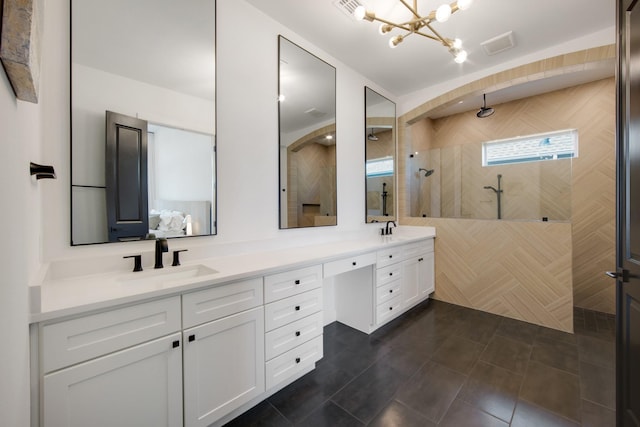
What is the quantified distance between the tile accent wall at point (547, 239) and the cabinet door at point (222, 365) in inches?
113

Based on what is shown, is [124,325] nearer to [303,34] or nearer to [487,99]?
[303,34]

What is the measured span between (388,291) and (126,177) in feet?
8.10

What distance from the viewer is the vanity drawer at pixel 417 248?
300cm

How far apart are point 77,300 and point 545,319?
→ 391cm

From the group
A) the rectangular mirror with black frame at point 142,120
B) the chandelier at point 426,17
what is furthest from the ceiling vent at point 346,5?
the rectangular mirror with black frame at point 142,120

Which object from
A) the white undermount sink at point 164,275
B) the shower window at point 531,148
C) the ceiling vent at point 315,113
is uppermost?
the ceiling vent at point 315,113

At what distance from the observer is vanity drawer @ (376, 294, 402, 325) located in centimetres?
259

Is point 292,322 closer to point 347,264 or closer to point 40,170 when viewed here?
point 347,264

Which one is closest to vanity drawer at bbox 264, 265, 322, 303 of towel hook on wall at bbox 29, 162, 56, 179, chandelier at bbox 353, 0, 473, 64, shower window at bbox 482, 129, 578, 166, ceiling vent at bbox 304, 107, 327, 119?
towel hook on wall at bbox 29, 162, 56, 179

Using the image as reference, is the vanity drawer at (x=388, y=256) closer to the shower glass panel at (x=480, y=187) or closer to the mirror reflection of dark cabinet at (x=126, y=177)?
the shower glass panel at (x=480, y=187)

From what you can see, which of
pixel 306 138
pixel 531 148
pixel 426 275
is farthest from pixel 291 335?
pixel 531 148

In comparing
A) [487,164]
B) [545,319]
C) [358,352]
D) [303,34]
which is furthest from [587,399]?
[303,34]

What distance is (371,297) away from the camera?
254 cm

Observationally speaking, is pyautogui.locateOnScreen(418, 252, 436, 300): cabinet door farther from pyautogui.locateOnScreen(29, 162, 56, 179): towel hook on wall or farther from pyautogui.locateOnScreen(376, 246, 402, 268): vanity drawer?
pyautogui.locateOnScreen(29, 162, 56, 179): towel hook on wall
